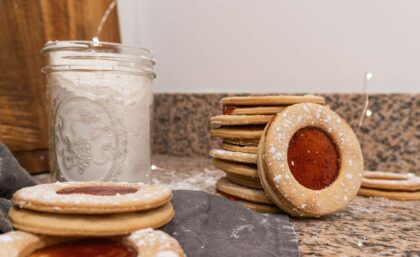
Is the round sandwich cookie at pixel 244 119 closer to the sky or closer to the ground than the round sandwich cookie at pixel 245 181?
closer to the sky

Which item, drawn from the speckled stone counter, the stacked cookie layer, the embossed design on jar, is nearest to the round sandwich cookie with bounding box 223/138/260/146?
the stacked cookie layer

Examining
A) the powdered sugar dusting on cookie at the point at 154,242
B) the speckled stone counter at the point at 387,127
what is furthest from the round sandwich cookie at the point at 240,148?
the speckled stone counter at the point at 387,127

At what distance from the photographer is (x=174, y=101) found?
5.27 ft

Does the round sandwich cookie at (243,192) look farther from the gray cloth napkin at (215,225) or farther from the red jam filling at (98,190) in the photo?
the red jam filling at (98,190)

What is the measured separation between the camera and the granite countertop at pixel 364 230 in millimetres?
641

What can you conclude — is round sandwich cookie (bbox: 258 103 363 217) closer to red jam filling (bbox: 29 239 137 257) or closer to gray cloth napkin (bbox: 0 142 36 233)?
red jam filling (bbox: 29 239 137 257)

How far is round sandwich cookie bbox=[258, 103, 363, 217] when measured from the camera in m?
0.76

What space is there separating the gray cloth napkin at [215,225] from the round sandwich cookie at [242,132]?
14cm

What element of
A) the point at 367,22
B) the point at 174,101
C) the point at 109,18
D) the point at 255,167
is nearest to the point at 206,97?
the point at 174,101

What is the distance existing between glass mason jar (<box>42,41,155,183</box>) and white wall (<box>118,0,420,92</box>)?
2.24 ft

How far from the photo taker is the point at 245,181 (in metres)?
0.88

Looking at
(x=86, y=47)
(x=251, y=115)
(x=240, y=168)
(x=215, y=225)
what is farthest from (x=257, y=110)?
(x=86, y=47)

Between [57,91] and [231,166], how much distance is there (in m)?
0.38

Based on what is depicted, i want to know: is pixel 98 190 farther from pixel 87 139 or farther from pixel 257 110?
pixel 257 110
